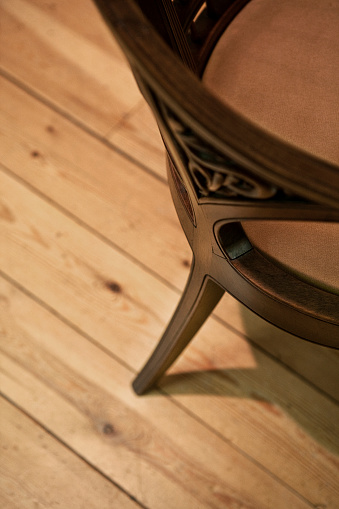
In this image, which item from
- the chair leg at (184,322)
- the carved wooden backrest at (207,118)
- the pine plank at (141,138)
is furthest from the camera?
the pine plank at (141,138)

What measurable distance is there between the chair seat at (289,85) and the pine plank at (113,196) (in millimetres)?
482

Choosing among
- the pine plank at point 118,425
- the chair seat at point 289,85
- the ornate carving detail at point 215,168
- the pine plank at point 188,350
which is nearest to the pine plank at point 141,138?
the pine plank at point 188,350

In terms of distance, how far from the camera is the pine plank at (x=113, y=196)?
1037 millimetres

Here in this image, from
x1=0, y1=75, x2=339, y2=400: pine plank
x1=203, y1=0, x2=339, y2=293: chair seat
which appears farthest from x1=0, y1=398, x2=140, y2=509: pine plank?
x1=203, y1=0, x2=339, y2=293: chair seat

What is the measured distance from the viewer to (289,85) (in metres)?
0.67

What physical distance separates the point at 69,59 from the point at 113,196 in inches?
16.2

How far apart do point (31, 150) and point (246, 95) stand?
0.70 m

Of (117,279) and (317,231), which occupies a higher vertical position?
(317,231)

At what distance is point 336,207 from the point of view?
0.34m

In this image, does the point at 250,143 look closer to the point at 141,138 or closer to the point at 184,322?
the point at 184,322

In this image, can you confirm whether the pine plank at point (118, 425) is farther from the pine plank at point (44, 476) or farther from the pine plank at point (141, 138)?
the pine plank at point (141, 138)

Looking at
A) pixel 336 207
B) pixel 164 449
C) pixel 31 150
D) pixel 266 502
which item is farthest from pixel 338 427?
pixel 31 150

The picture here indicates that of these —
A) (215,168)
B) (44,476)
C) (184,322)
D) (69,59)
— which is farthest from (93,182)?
(215,168)

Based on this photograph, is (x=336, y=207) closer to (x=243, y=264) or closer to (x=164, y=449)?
(x=243, y=264)
